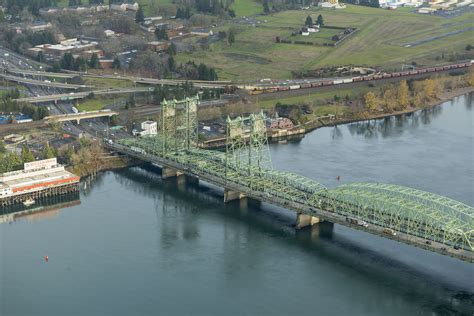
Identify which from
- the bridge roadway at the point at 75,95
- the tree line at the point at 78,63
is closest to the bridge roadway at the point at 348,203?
the bridge roadway at the point at 75,95

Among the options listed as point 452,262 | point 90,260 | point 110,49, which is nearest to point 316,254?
point 452,262

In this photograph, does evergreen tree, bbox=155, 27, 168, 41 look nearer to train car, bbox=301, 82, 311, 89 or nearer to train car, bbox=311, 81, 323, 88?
train car, bbox=301, 82, 311, 89

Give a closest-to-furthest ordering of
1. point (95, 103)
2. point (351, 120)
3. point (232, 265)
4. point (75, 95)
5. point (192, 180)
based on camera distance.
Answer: point (232, 265) → point (192, 180) → point (351, 120) → point (95, 103) → point (75, 95)

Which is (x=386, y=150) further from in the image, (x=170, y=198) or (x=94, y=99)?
(x=94, y=99)

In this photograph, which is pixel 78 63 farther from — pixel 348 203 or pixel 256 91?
pixel 348 203

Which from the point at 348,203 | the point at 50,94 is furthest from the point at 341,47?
the point at 348,203

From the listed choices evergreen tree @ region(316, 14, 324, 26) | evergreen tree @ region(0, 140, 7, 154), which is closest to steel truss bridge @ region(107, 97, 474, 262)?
evergreen tree @ region(0, 140, 7, 154)
